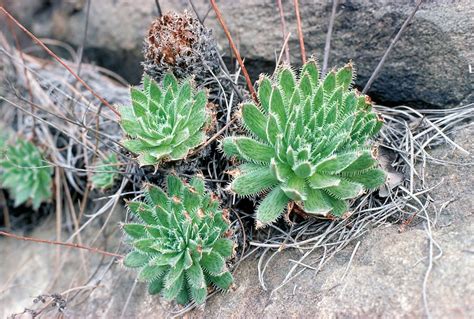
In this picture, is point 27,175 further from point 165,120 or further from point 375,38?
point 375,38

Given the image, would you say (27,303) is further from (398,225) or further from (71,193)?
(398,225)

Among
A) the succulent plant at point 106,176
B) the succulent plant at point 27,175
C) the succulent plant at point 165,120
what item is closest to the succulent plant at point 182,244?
the succulent plant at point 165,120

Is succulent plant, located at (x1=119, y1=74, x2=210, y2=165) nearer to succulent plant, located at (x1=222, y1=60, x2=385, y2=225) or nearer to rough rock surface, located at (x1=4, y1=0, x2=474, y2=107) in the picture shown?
succulent plant, located at (x1=222, y1=60, x2=385, y2=225)

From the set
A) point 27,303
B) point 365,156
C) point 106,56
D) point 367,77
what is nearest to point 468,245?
point 365,156

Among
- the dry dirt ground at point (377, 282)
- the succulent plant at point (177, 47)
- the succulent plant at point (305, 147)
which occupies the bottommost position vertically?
the dry dirt ground at point (377, 282)

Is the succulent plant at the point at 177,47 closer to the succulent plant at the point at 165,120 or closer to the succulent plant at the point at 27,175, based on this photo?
the succulent plant at the point at 165,120

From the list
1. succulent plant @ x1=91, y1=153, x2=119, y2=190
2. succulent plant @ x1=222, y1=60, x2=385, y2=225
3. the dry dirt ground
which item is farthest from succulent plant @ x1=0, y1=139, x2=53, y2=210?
succulent plant @ x1=222, y1=60, x2=385, y2=225
